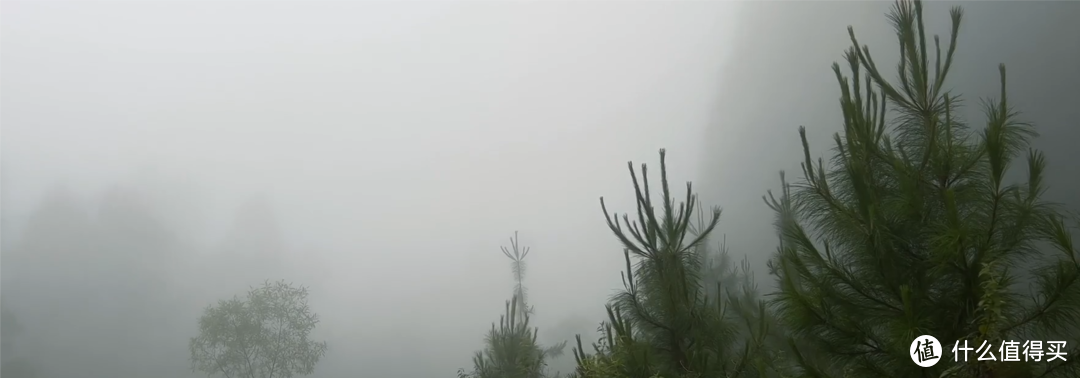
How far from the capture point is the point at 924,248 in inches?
136

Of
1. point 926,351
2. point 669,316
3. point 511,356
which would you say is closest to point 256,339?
point 511,356

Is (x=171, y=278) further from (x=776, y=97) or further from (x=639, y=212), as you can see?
(x=639, y=212)

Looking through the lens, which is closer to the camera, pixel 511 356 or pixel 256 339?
pixel 511 356

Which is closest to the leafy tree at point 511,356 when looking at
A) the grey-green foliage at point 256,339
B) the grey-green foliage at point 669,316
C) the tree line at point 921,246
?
the grey-green foliage at point 669,316

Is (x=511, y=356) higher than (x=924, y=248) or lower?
higher

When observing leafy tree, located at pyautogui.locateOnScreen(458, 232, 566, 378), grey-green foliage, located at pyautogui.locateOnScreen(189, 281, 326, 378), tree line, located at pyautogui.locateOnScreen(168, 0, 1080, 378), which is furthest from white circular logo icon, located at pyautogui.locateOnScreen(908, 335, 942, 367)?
grey-green foliage, located at pyautogui.locateOnScreen(189, 281, 326, 378)

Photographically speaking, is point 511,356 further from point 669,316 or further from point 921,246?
point 921,246

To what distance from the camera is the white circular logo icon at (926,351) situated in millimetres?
3234

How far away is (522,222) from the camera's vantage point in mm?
176000

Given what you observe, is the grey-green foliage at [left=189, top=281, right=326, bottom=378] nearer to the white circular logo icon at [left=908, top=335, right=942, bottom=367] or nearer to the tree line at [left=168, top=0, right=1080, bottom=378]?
the tree line at [left=168, top=0, right=1080, bottom=378]

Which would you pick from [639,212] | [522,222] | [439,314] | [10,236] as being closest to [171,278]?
[10,236]

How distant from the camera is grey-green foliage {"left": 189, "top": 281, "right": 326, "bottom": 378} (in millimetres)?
32312

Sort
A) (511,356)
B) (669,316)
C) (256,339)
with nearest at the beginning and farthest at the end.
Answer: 1. (669,316)
2. (511,356)
3. (256,339)

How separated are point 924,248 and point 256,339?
35.9 m
